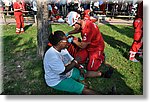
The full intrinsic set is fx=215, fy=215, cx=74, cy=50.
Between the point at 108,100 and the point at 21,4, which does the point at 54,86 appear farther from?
the point at 21,4

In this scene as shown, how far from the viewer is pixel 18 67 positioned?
3.54 meters

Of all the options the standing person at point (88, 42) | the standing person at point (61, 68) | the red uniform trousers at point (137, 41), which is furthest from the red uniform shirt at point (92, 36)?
the red uniform trousers at point (137, 41)

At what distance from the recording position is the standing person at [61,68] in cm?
271

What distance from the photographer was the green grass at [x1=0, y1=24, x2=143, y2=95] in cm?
309

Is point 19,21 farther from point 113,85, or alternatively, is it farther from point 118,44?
point 113,85

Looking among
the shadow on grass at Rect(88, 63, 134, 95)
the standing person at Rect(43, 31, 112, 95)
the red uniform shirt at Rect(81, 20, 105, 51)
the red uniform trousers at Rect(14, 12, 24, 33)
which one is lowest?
the shadow on grass at Rect(88, 63, 134, 95)

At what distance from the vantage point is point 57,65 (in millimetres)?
2705

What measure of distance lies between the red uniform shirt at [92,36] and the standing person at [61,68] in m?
0.34

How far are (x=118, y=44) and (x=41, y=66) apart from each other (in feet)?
5.29

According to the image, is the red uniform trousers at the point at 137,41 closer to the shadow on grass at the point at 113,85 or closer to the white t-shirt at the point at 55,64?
the shadow on grass at the point at 113,85

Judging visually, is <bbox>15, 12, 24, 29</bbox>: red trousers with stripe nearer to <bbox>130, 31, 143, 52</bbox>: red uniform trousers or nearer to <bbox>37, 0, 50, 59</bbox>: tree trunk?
<bbox>37, 0, 50, 59</bbox>: tree trunk

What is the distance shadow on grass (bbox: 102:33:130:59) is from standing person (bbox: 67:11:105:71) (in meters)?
0.63

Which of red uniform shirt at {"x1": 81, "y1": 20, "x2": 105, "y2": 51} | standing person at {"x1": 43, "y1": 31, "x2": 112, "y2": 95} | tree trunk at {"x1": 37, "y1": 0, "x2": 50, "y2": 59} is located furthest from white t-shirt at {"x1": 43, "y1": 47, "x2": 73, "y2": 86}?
tree trunk at {"x1": 37, "y1": 0, "x2": 50, "y2": 59}

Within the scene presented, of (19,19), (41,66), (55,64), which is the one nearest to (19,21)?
(19,19)
